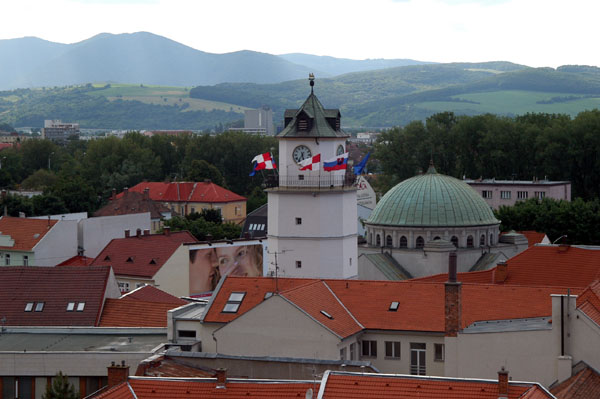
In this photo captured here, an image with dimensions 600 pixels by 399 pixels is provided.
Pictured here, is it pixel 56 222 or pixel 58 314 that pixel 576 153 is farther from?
pixel 58 314

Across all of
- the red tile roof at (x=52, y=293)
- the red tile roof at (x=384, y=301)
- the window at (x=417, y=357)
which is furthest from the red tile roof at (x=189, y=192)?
the window at (x=417, y=357)

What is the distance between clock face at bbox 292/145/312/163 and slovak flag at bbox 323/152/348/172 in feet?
4.27

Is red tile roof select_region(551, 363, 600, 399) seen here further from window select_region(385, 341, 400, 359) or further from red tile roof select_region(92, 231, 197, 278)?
red tile roof select_region(92, 231, 197, 278)

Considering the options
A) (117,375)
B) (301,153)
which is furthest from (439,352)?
(301,153)

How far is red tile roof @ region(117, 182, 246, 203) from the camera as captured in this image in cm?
14850

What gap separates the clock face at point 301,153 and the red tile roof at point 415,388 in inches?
1211

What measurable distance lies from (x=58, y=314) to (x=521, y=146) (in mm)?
87982

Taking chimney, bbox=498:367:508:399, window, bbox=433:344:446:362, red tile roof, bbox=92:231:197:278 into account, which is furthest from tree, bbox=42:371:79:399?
red tile roof, bbox=92:231:197:278

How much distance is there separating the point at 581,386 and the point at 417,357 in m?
7.77

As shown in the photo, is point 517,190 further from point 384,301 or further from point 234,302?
point 234,302

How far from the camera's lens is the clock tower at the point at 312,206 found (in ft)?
205

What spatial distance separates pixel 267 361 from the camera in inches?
1587

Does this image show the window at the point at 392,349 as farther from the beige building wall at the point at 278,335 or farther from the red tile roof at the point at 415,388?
the red tile roof at the point at 415,388

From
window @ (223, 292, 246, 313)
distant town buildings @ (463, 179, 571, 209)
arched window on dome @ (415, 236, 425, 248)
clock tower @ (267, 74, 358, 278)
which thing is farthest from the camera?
distant town buildings @ (463, 179, 571, 209)
